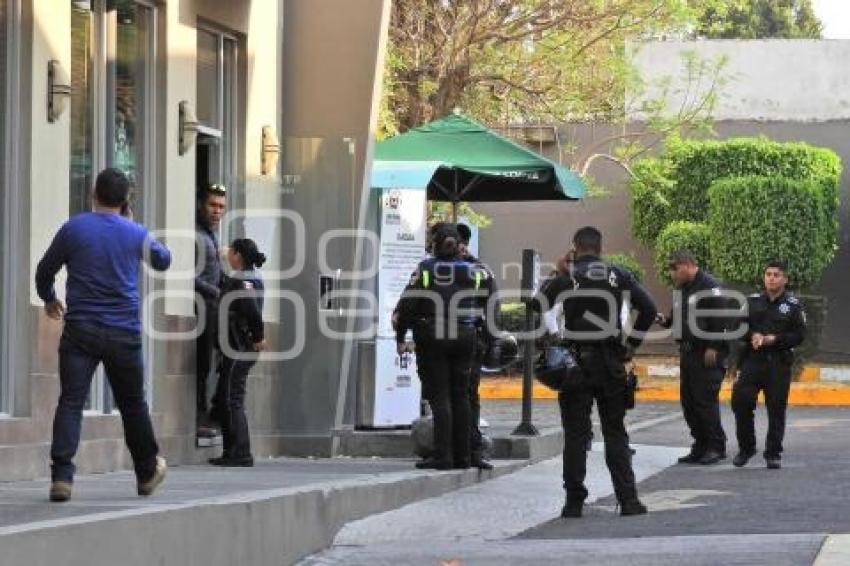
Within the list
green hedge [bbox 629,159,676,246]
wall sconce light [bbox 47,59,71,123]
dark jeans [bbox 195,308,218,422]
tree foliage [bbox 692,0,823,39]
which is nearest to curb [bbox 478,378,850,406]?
green hedge [bbox 629,159,676,246]

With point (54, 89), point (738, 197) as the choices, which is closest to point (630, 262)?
point (738, 197)

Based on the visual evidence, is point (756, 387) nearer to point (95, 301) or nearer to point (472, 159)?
point (472, 159)

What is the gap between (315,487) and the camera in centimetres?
1091

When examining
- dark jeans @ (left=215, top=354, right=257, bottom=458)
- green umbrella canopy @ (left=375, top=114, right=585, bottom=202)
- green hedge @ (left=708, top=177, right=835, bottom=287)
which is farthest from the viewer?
green hedge @ (left=708, top=177, right=835, bottom=287)

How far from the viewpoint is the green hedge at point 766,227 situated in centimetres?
2845

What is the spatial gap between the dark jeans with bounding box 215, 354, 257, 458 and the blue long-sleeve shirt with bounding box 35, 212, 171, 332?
12.4 feet

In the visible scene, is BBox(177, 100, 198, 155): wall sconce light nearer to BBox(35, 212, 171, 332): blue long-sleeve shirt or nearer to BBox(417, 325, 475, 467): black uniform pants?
BBox(417, 325, 475, 467): black uniform pants

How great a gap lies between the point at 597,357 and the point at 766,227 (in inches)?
661

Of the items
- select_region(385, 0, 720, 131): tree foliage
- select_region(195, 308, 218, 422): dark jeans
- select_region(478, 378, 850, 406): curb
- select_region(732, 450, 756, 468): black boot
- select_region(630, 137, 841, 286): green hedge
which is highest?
select_region(385, 0, 720, 131): tree foliage

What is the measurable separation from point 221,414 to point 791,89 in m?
20.3

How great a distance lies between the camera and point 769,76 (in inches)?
1270

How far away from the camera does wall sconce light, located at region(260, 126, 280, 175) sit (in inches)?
610

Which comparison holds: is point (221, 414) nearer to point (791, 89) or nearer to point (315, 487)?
point (315, 487)

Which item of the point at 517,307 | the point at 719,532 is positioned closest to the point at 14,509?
the point at 719,532
